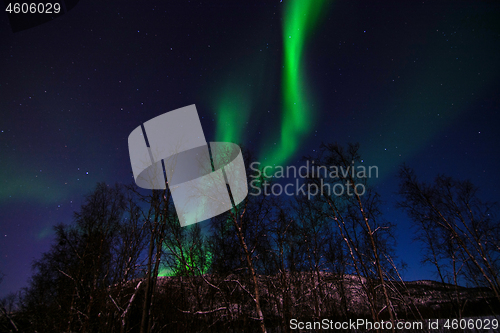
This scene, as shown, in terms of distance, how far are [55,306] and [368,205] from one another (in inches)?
793

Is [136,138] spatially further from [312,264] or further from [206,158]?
[312,264]

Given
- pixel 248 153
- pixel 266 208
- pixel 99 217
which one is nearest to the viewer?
pixel 266 208

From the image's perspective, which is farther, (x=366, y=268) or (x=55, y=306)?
(x=55, y=306)

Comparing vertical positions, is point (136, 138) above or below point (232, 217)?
above

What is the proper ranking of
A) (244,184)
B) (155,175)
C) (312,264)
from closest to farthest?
(155,175) → (244,184) → (312,264)

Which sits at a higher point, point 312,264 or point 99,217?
point 99,217

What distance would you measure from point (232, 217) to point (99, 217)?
11.7m

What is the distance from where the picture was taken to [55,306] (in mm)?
14297

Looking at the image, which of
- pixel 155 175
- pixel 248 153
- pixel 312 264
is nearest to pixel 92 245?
pixel 155 175

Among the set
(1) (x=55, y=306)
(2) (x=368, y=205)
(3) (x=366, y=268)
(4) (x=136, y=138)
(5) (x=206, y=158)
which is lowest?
(1) (x=55, y=306)

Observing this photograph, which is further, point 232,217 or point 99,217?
point 99,217

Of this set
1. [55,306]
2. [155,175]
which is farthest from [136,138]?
[55,306]

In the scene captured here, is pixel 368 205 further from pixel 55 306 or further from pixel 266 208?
pixel 55 306

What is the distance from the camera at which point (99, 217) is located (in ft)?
53.3
